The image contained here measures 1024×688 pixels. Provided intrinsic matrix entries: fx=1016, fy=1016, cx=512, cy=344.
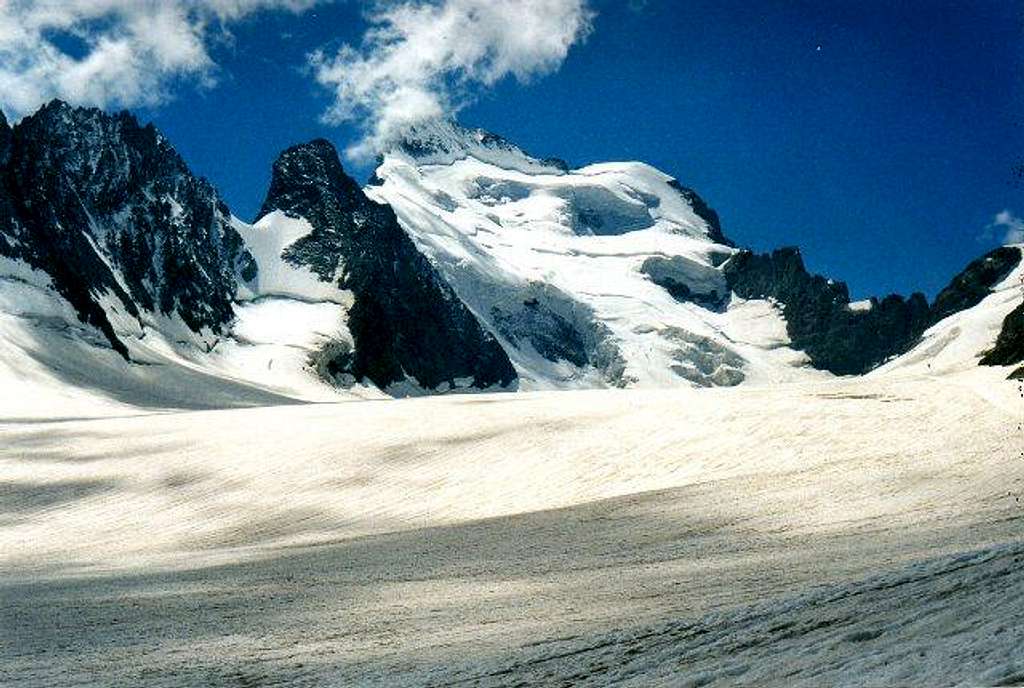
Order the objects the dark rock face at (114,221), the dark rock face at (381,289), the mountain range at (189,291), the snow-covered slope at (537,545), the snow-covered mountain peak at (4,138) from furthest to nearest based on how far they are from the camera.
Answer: the dark rock face at (381,289) → the snow-covered mountain peak at (4,138) → the dark rock face at (114,221) → the mountain range at (189,291) → the snow-covered slope at (537,545)

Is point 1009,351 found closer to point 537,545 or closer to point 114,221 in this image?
point 537,545

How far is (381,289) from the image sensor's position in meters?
178

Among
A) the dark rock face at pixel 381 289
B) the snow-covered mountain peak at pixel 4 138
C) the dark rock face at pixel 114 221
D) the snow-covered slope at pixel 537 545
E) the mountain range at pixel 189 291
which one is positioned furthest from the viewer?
the dark rock face at pixel 381 289

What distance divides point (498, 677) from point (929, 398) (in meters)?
24.7

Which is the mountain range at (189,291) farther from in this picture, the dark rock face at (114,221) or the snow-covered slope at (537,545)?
the snow-covered slope at (537,545)

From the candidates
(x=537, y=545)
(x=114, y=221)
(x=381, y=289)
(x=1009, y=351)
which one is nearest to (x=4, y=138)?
(x=114, y=221)

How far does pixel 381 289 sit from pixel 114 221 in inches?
1878

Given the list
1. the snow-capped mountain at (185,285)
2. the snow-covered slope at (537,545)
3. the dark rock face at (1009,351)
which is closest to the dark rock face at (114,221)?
the snow-capped mountain at (185,285)

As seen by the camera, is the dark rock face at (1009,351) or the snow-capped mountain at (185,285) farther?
the snow-capped mountain at (185,285)

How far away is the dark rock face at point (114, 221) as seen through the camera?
4611 inches

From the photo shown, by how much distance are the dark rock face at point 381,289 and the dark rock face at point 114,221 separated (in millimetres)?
16485

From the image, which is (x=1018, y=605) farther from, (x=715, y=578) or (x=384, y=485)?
(x=384, y=485)

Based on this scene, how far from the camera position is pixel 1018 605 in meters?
6.73

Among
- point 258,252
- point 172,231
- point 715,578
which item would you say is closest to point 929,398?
point 715,578
